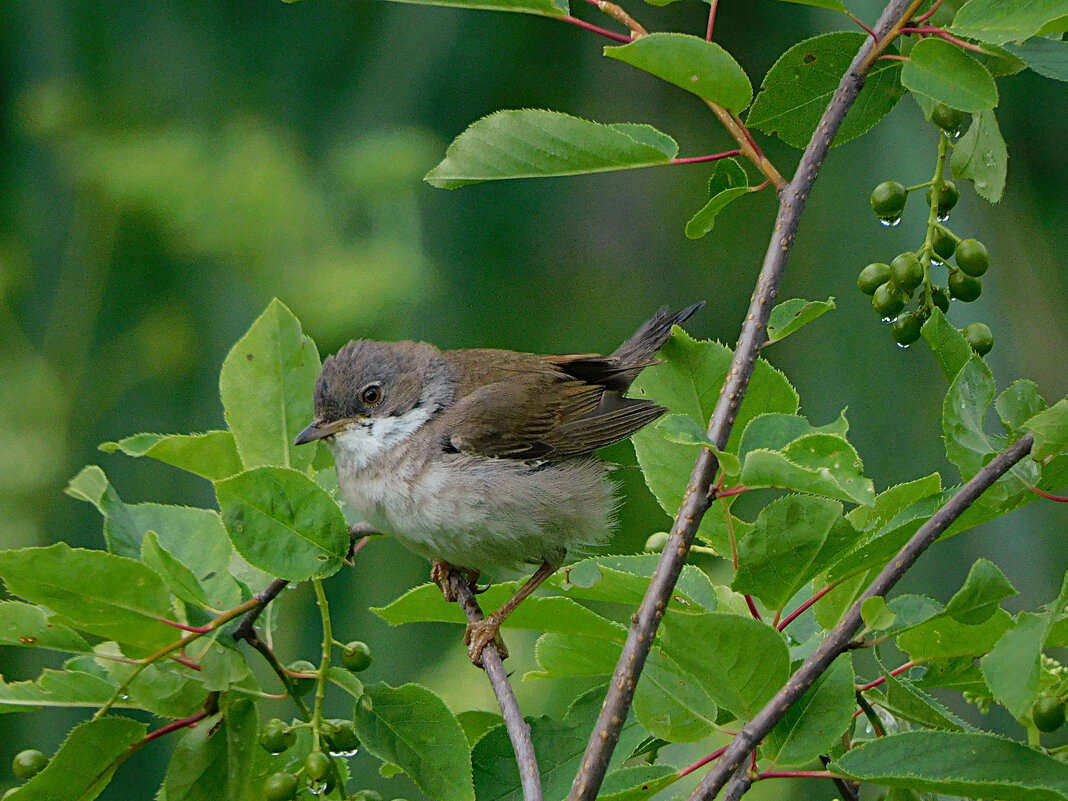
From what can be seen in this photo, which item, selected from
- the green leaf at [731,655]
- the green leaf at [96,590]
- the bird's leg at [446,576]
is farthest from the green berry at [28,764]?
the green leaf at [731,655]

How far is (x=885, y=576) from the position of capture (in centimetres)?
80

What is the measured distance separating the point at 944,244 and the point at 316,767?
0.84 metres

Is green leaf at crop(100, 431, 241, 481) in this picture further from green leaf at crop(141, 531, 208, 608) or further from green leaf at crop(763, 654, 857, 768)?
green leaf at crop(763, 654, 857, 768)

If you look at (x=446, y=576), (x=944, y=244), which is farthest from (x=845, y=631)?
(x=446, y=576)

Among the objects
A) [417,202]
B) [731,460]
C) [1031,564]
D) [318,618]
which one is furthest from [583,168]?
[417,202]

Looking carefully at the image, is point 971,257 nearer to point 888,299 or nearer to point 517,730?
point 888,299

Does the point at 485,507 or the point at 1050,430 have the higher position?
the point at 1050,430

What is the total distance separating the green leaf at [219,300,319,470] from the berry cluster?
641 mm

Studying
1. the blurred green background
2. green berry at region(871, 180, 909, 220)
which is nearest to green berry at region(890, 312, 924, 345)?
green berry at region(871, 180, 909, 220)

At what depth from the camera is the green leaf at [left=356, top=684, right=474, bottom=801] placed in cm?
102

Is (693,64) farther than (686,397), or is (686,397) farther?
(686,397)

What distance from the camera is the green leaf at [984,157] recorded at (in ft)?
3.82

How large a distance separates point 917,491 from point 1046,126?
283 cm

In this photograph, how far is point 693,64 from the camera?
3.11ft
